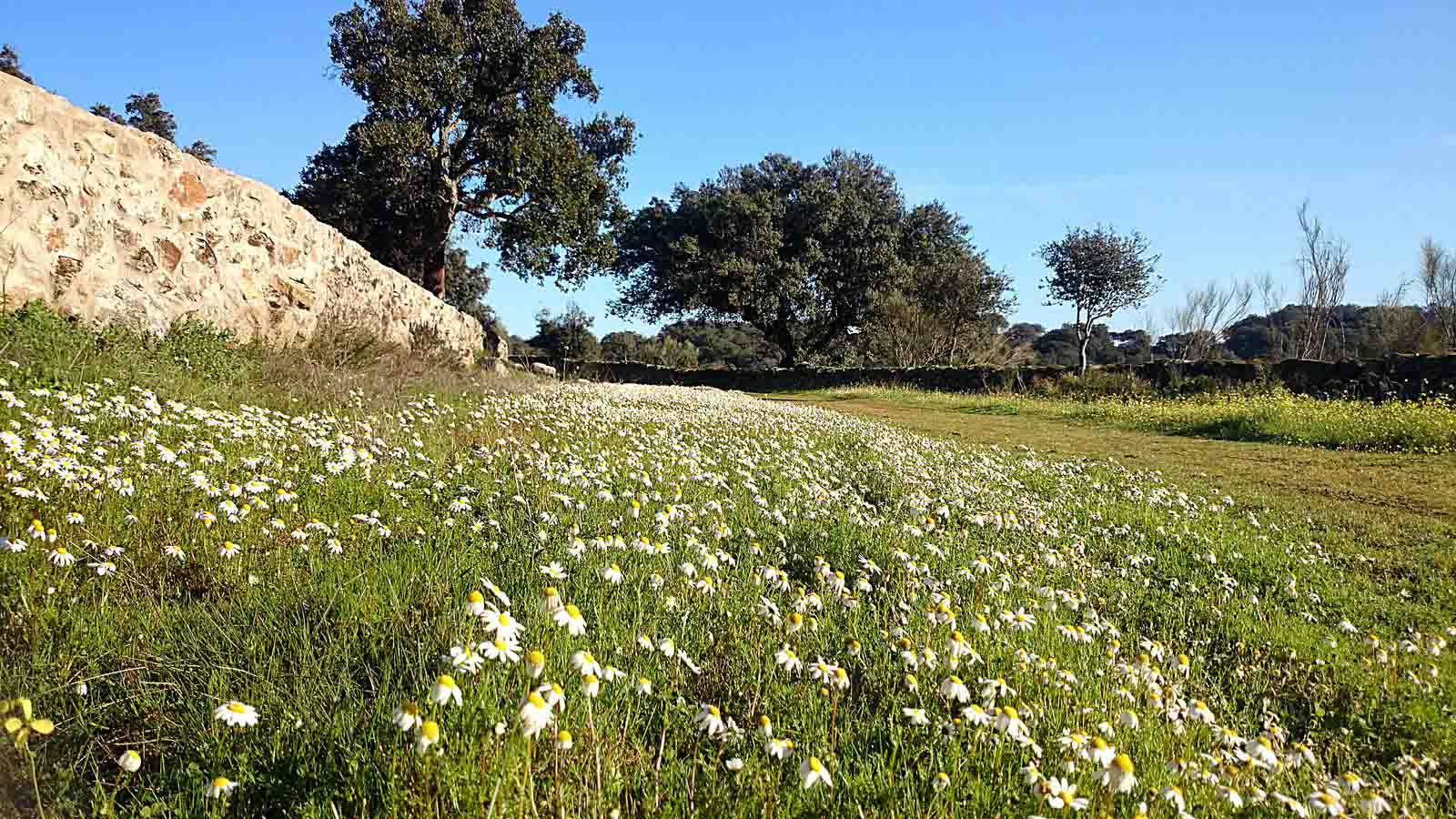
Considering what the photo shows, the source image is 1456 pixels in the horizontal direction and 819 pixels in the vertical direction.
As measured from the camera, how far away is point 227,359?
7.30m

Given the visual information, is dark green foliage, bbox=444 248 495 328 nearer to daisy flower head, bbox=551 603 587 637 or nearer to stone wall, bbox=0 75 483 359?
stone wall, bbox=0 75 483 359

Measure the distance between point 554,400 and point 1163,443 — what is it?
32.7ft

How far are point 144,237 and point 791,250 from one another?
32.6 m

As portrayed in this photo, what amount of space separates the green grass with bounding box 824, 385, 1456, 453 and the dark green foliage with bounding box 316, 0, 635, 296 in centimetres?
1542

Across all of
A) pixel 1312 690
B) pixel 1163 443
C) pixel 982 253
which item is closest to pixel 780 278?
pixel 982 253

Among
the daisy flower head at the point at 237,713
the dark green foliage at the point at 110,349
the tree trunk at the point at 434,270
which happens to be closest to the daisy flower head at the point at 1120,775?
the daisy flower head at the point at 237,713

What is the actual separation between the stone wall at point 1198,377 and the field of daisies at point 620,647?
14258 millimetres

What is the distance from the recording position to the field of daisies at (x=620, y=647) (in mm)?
1884

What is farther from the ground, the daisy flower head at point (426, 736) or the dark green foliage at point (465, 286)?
the dark green foliage at point (465, 286)

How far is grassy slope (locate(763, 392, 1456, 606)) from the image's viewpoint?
217 inches

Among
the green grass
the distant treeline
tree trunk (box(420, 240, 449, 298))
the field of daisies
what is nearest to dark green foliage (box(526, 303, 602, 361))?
the distant treeline

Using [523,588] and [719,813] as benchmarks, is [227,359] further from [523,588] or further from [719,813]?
[719,813]

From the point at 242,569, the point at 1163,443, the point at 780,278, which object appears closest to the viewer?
the point at 242,569

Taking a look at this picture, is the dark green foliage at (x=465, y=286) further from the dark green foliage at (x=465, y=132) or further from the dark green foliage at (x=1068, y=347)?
the dark green foliage at (x=1068, y=347)
